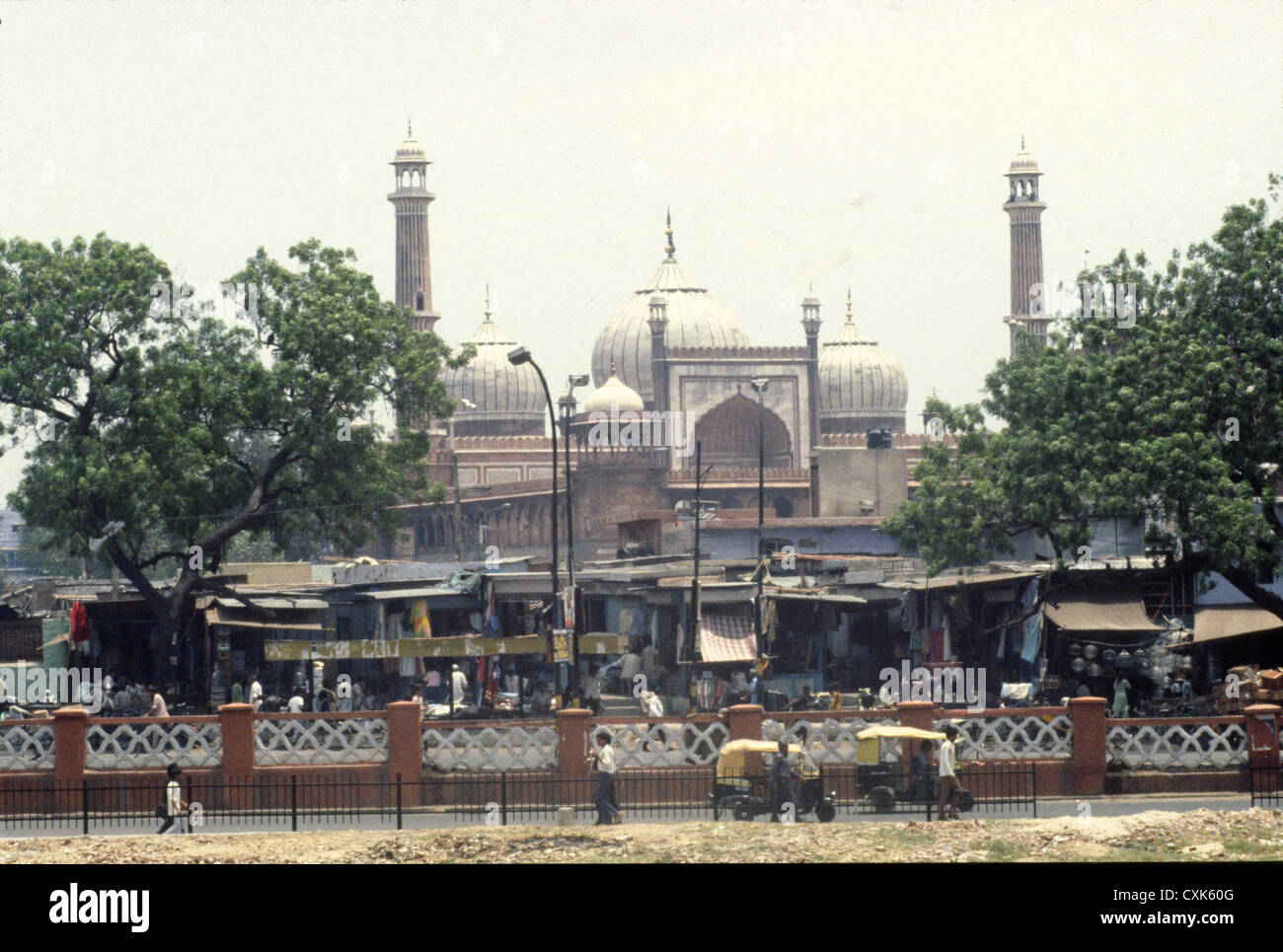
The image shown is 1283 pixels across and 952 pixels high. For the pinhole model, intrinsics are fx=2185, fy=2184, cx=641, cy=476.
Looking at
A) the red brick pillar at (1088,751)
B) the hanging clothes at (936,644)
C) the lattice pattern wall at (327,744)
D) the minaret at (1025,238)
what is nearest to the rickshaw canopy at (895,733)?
the red brick pillar at (1088,751)

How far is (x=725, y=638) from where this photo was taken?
140 feet

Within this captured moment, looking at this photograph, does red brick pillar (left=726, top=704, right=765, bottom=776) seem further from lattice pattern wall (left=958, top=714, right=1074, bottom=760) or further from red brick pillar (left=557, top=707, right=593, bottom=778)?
lattice pattern wall (left=958, top=714, right=1074, bottom=760)

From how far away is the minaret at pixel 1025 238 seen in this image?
100688 millimetres

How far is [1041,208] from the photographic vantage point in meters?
101

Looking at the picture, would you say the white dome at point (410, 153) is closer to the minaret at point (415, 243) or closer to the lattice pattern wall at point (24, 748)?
the minaret at point (415, 243)

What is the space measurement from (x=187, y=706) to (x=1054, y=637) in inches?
649

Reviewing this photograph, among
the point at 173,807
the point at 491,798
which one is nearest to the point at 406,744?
the point at 491,798

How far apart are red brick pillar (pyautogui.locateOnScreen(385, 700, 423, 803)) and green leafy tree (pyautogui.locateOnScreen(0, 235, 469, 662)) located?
15.1m

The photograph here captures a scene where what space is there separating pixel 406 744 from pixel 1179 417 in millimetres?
14382

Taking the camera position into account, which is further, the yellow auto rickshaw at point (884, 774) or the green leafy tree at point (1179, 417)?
the green leafy tree at point (1179, 417)

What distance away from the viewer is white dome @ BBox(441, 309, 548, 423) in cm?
10644

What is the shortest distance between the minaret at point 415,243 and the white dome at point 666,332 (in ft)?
30.7
